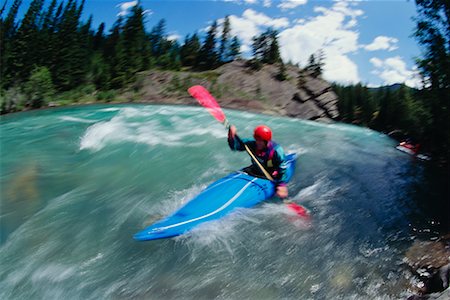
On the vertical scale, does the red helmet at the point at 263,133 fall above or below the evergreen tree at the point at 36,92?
below

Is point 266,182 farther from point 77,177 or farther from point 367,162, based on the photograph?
point 367,162

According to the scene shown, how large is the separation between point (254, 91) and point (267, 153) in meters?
32.4

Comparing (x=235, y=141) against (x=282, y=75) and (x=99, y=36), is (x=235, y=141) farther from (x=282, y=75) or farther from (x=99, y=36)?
(x=99, y=36)

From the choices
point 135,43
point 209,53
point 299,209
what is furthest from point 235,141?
point 209,53

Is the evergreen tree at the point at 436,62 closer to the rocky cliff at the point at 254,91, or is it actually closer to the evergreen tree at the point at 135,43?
the rocky cliff at the point at 254,91

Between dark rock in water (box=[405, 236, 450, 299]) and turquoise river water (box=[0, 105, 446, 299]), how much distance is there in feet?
0.52

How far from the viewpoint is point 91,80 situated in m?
37.6

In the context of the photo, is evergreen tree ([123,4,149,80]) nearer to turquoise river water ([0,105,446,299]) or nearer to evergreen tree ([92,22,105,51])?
evergreen tree ([92,22,105,51])

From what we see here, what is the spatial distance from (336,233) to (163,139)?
7.68 m

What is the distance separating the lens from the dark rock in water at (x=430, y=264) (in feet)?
11.7

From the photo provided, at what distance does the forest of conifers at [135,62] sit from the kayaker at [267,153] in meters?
7.11

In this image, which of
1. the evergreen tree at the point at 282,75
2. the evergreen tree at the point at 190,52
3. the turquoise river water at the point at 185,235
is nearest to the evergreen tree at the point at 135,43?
the evergreen tree at the point at 190,52

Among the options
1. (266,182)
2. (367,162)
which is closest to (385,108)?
(367,162)

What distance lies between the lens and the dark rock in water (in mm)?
3568
